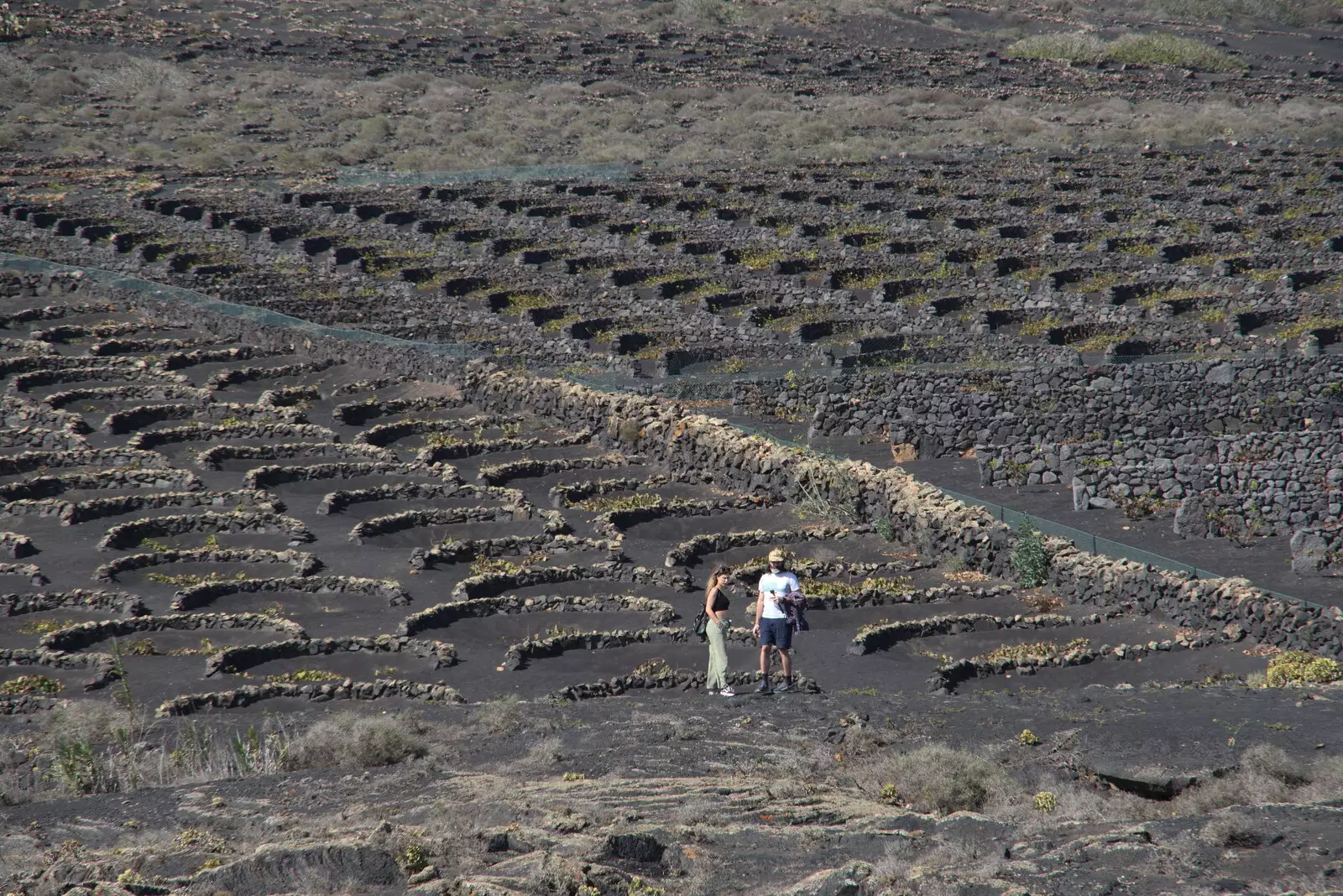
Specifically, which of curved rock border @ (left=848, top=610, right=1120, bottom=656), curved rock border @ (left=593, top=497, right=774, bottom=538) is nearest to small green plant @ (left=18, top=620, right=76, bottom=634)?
curved rock border @ (left=593, top=497, right=774, bottom=538)

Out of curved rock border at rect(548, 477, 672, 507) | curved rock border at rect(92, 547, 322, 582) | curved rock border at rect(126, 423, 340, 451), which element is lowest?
curved rock border at rect(92, 547, 322, 582)

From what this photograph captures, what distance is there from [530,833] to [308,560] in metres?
18.5

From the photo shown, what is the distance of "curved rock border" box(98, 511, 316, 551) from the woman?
52.3ft

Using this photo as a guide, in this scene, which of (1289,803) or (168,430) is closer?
(1289,803)

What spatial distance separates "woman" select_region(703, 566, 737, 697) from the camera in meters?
20.8

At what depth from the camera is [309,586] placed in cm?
3083

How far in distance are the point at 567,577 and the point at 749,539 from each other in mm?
4519

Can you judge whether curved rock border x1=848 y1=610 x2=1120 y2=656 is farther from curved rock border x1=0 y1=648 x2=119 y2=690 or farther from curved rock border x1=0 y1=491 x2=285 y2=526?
curved rock border x1=0 y1=491 x2=285 y2=526

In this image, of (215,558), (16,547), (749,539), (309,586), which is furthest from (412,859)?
(16,547)

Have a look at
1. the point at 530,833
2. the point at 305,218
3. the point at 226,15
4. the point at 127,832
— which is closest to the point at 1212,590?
the point at 530,833

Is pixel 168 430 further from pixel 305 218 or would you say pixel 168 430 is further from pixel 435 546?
pixel 305 218

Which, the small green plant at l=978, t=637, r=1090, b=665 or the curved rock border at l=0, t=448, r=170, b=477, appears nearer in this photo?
the small green plant at l=978, t=637, r=1090, b=665

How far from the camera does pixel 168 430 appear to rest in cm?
4347

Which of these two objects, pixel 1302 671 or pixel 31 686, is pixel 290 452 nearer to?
pixel 31 686
